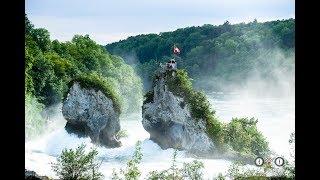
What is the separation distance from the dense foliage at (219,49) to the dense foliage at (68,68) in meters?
1.54

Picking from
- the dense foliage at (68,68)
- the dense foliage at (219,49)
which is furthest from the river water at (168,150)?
the dense foliage at (68,68)

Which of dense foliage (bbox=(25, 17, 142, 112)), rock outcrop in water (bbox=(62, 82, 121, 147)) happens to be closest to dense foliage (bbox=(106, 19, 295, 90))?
dense foliage (bbox=(25, 17, 142, 112))

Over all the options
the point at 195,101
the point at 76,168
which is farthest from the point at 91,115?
the point at 76,168

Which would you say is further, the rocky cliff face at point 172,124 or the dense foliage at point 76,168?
the rocky cliff face at point 172,124

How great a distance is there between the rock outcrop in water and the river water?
380 mm

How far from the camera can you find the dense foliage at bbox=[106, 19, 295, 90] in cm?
1552

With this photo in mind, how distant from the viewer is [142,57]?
18.3m

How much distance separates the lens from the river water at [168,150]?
52.4ft

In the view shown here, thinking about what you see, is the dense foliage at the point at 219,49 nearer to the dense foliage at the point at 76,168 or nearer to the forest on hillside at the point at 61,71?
the forest on hillside at the point at 61,71

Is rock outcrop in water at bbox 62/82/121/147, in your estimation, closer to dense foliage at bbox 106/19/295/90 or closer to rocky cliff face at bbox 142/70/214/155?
rocky cliff face at bbox 142/70/214/155

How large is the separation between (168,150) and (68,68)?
692 centimetres
